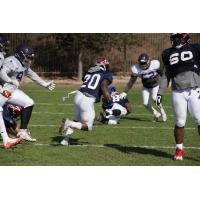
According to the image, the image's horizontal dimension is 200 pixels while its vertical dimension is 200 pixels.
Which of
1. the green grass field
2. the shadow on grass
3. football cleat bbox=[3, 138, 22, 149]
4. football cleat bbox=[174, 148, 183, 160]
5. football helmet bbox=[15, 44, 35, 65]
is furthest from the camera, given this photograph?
football helmet bbox=[15, 44, 35, 65]

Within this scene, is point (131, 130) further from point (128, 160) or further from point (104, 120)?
point (128, 160)

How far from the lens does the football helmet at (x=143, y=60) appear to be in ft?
41.1

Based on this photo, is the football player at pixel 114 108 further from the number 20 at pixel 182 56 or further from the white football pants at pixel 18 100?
the number 20 at pixel 182 56

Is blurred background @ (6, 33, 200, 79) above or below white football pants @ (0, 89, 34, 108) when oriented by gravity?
above

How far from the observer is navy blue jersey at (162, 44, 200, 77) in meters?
7.80

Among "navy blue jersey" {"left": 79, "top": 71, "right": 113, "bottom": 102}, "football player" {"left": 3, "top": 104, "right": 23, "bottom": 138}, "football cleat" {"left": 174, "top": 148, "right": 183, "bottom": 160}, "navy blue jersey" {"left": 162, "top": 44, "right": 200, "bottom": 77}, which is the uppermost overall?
"navy blue jersey" {"left": 162, "top": 44, "right": 200, "bottom": 77}

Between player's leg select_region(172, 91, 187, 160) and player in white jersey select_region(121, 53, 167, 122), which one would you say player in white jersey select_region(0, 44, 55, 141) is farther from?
player in white jersey select_region(121, 53, 167, 122)

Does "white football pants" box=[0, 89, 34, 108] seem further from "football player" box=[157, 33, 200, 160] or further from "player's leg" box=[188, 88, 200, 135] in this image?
"player's leg" box=[188, 88, 200, 135]

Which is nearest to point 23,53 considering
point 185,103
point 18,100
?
point 18,100

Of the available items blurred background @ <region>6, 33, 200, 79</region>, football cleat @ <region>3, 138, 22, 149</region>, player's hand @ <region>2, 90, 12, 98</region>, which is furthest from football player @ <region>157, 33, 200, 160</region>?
blurred background @ <region>6, 33, 200, 79</region>

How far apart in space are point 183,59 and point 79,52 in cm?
2296

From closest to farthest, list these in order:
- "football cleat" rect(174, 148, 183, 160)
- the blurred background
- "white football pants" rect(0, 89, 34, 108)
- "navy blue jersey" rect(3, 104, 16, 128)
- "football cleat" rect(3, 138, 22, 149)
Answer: "football cleat" rect(174, 148, 183, 160) < "football cleat" rect(3, 138, 22, 149) < "white football pants" rect(0, 89, 34, 108) < "navy blue jersey" rect(3, 104, 16, 128) < the blurred background

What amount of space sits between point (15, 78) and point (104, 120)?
3610 millimetres

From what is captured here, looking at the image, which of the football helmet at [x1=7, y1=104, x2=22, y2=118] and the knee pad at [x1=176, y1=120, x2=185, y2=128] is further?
the football helmet at [x1=7, y1=104, x2=22, y2=118]
